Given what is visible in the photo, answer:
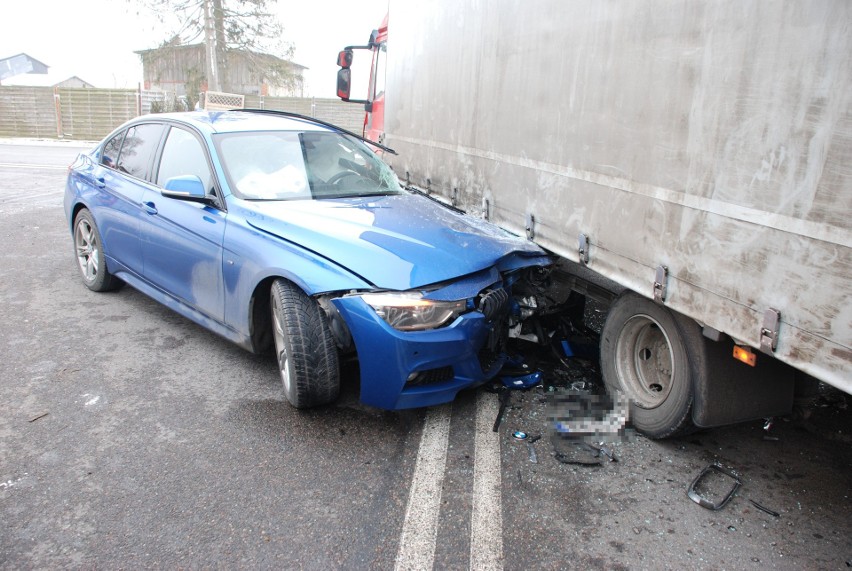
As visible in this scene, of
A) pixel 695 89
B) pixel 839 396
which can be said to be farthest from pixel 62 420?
pixel 839 396

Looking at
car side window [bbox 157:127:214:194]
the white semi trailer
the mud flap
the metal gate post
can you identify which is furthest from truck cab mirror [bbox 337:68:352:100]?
the metal gate post

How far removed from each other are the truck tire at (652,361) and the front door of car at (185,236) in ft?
8.46

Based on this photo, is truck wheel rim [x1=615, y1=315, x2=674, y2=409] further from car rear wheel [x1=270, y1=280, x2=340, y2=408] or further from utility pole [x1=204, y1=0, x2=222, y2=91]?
utility pole [x1=204, y1=0, x2=222, y2=91]

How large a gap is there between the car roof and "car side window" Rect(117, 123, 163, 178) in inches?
5.3

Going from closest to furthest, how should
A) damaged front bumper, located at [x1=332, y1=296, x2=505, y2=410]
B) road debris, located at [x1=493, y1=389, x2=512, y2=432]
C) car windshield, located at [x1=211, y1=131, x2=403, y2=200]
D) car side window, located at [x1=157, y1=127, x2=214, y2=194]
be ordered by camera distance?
damaged front bumper, located at [x1=332, y1=296, x2=505, y2=410]
road debris, located at [x1=493, y1=389, x2=512, y2=432]
car windshield, located at [x1=211, y1=131, x2=403, y2=200]
car side window, located at [x1=157, y1=127, x2=214, y2=194]

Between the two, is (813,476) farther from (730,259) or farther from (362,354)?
(362,354)

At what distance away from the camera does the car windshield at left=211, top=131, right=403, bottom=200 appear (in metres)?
4.48

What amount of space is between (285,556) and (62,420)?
1.88m

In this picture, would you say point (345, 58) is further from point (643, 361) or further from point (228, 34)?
point (228, 34)

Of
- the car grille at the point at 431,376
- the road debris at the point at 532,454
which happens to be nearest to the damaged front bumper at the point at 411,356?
the car grille at the point at 431,376

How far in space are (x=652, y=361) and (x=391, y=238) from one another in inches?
68.7

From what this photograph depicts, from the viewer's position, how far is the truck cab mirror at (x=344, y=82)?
31.4 feet

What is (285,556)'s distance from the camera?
268cm

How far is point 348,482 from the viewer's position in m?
3.22
